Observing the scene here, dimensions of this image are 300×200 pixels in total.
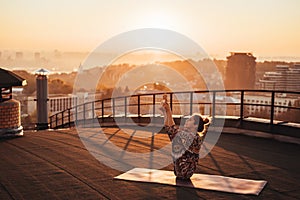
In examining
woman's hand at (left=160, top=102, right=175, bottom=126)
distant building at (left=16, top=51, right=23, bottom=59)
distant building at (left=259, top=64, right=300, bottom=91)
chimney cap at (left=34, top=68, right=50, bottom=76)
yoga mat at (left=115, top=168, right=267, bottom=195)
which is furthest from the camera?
distant building at (left=16, top=51, right=23, bottom=59)

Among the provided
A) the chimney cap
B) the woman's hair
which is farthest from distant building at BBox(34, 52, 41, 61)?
the woman's hair

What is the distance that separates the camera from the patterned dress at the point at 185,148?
478cm

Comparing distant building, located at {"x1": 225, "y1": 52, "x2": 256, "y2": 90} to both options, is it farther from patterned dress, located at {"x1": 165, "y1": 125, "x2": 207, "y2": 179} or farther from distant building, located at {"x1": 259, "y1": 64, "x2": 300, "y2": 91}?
patterned dress, located at {"x1": 165, "y1": 125, "x2": 207, "y2": 179}

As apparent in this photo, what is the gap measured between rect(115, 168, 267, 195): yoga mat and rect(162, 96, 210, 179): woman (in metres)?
0.19

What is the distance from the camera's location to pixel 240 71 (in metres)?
11.3

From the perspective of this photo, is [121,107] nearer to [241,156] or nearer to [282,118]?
[282,118]

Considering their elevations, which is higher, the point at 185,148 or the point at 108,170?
the point at 185,148

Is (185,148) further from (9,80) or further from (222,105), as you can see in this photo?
(9,80)

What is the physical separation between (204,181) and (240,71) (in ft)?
23.0

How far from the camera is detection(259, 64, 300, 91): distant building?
967cm

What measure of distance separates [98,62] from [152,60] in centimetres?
153

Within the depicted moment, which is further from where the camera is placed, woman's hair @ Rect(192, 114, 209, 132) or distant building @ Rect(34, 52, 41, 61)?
distant building @ Rect(34, 52, 41, 61)

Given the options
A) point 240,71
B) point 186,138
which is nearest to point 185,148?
point 186,138

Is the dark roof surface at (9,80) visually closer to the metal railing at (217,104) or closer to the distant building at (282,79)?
the metal railing at (217,104)
